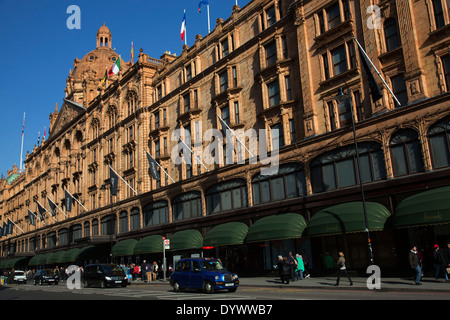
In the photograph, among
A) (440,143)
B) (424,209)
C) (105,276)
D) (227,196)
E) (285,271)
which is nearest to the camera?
(424,209)

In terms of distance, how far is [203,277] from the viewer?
784 inches

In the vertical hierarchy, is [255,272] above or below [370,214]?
below

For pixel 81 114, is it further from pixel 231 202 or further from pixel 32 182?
pixel 231 202

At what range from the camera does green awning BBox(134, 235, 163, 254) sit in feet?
135

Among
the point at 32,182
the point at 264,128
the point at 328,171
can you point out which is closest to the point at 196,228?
the point at 264,128

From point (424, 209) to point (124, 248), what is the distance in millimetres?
34158

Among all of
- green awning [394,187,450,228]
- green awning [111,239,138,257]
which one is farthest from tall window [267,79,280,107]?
green awning [111,239,138,257]

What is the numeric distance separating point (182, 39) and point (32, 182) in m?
61.7

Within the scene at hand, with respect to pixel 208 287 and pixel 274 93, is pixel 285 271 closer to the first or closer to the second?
pixel 208 287

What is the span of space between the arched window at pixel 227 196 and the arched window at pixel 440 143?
50.6 feet

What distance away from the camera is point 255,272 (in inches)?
1277

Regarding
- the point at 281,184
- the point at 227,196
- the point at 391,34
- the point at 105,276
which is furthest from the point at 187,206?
the point at 391,34

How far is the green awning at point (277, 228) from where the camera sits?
27141mm

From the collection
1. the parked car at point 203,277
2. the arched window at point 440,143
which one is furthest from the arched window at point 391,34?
the parked car at point 203,277
